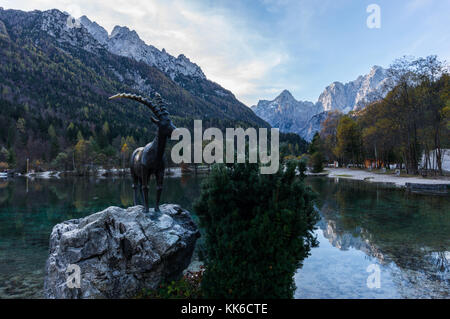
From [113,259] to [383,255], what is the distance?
8052 millimetres

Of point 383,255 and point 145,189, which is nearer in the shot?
point 145,189

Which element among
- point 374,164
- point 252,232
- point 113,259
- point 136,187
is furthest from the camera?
point 374,164

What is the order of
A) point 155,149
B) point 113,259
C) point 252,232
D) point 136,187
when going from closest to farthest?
1. point 252,232
2. point 113,259
3. point 155,149
4. point 136,187

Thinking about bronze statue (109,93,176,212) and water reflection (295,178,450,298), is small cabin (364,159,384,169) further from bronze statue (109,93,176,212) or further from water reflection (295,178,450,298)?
bronze statue (109,93,176,212)

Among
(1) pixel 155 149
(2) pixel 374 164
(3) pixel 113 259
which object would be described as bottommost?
(3) pixel 113 259

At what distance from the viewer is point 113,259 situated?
5113 mm

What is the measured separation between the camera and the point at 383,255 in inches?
319

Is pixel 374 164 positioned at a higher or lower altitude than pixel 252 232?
higher

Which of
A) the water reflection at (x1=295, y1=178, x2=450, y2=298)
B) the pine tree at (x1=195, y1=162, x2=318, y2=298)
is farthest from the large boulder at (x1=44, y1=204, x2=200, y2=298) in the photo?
the water reflection at (x1=295, y1=178, x2=450, y2=298)

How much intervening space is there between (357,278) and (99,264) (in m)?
6.11

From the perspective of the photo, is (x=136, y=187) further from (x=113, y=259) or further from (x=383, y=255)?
(x=383, y=255)

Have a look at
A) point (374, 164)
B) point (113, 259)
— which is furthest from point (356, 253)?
point (374, 164)

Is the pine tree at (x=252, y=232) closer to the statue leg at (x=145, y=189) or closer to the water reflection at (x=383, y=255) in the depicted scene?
the water reflection at (x=383, y=255)

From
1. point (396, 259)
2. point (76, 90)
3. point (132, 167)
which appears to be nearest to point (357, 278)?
point (396, 259)
